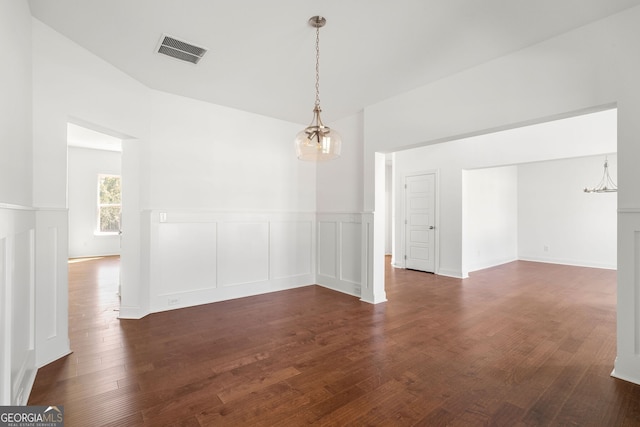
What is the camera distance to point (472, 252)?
22.1ft

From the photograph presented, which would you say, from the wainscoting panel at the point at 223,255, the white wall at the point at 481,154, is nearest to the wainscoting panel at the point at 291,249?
the wainscoting panel at the point at 223,255

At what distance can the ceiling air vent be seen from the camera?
2.74m

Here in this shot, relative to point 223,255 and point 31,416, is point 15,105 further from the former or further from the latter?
point 223,255

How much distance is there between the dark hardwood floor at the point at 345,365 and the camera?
1887 mm

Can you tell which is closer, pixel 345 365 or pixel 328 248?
pixel 345 365

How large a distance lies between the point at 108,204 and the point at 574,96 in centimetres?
1092

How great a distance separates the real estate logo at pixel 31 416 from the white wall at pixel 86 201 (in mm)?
8400

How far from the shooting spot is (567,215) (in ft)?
25.3

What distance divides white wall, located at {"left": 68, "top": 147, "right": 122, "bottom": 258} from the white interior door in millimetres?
8424

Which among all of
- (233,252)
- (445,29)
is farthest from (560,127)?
(233,252)

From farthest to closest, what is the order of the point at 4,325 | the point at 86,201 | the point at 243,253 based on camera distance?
the point at 86,201
the point at 243,253
the point at 4,325

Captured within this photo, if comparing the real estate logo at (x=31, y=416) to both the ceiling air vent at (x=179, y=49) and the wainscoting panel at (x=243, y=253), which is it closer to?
the wainscoting panel at (x=243, y=253)

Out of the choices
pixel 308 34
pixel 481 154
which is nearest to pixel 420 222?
pixel 481 154

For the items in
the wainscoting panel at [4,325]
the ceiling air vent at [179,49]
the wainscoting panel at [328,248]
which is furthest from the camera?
the wainscoting panel at [328,248]
